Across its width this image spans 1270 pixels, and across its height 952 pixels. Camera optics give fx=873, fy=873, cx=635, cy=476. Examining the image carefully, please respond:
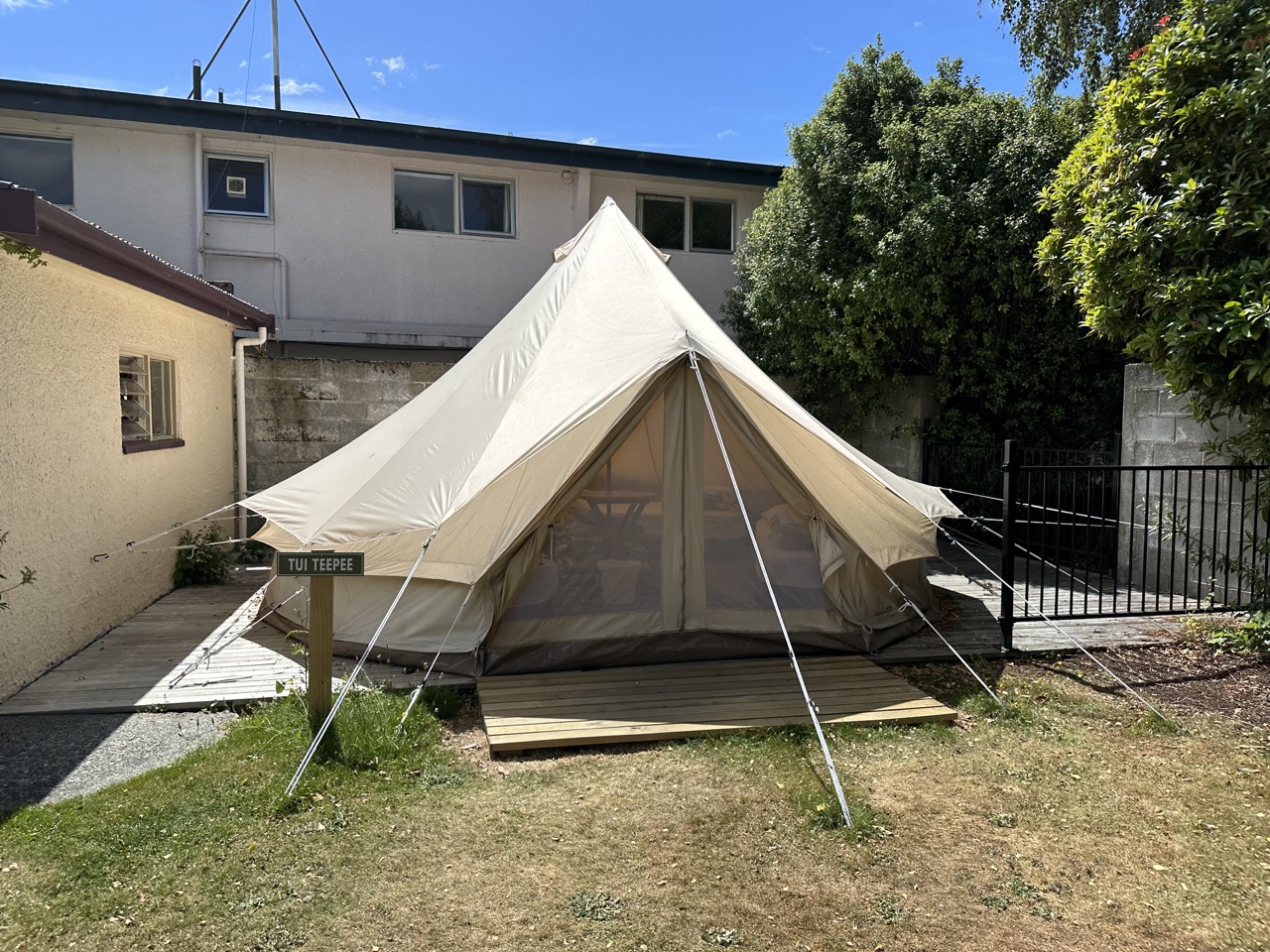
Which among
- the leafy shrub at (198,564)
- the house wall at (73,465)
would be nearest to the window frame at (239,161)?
the house wall at (73,465)

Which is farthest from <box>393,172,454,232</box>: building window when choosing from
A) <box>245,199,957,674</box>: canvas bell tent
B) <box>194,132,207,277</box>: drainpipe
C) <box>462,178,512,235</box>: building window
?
<box>245,199,957,674</box>: canvas bell tent

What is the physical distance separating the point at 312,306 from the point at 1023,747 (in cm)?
980

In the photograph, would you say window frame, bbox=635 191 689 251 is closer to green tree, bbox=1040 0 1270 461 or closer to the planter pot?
green tree, bbox=1040 0 1270 461

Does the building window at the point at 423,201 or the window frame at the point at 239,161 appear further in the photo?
the building window at the point at 423,201

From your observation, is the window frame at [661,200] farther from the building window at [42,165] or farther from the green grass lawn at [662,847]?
the green grass lawn at [662,847]

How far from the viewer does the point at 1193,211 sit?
17.7ft

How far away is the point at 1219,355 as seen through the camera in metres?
5.39

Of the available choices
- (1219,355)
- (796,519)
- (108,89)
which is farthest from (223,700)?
(108,89)

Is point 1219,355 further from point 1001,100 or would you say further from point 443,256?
point 443,256

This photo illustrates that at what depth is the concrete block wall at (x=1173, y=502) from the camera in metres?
6.48

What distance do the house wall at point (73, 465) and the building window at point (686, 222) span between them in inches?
262

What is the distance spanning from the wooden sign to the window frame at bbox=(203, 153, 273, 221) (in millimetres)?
8482

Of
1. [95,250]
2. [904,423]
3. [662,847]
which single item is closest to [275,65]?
[95,250]

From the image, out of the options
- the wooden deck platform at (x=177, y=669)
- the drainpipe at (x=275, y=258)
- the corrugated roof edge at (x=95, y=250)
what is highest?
the drainpipe at (x=275, y=258)
